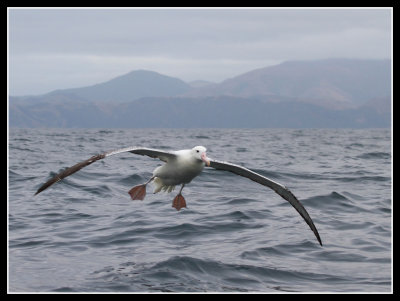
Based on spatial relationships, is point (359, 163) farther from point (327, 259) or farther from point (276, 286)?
point (276, 286)

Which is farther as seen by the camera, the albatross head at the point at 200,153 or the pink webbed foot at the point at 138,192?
the pink webbed foot at the point at 138,192

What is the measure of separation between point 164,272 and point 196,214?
4226mm

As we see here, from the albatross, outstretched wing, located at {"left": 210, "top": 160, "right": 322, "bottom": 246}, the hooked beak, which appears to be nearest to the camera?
the hooked beak

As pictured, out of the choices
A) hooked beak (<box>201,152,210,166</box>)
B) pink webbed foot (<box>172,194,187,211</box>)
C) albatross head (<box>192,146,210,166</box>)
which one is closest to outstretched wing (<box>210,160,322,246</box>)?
albatross head (<box>192,146,210,166</box>)

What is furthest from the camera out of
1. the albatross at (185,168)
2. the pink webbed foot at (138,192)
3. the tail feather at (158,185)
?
the pink webbed foot at (138,192)

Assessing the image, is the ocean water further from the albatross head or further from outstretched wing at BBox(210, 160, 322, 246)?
the albatross head

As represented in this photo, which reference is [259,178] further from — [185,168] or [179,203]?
[179,203]

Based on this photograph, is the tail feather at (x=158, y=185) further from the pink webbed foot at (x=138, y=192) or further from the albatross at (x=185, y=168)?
the pink webbed foot at (x=138, y=192)

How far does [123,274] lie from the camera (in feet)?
33.0

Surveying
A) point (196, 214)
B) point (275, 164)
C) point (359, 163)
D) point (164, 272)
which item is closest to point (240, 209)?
point (196, 214)

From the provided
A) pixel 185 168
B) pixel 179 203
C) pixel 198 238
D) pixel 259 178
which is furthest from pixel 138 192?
pixel 259 178

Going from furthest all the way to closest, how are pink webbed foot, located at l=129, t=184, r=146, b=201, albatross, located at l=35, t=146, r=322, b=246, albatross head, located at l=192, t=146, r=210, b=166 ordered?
1. pink webbed foot, located at l=129, t=184, r=146, b=201
2. albatross, located at l=35, t=146, r=322, b=246
3. albatross head, located at l=192, t=146, r=210, b=166

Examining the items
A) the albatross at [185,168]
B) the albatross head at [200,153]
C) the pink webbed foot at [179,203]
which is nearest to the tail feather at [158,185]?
the albatross at [185,168]

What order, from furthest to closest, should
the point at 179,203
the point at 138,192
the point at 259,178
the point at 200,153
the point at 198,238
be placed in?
the point at 179,203, the point at 198,238, the point at 138,192, the point at 259,178, the point at 200,153
